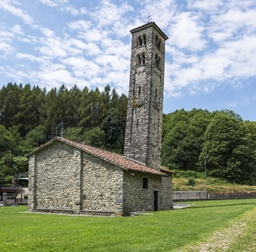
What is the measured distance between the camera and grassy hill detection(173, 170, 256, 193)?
42912mm

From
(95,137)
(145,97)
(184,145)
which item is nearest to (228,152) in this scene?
(184,145)

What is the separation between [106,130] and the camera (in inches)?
2761

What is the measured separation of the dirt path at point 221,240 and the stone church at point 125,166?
27.2 ft

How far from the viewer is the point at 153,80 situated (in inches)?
1096

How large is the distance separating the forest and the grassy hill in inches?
122

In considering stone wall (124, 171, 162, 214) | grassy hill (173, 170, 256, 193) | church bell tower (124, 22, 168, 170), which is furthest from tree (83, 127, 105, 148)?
stone wall (124, 171, 162, 214)

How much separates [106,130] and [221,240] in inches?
2406

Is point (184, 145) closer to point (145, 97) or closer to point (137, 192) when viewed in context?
point (145, 97)

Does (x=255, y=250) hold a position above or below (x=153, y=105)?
below

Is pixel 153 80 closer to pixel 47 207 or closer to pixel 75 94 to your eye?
pixel 47 207

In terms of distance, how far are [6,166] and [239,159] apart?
132ft

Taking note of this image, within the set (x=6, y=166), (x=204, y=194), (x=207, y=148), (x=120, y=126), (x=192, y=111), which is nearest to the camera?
(x=204, y=194)

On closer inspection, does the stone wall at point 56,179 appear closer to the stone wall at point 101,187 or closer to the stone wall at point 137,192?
the stone wall at point 101,187

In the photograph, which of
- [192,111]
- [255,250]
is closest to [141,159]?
[255,250]
